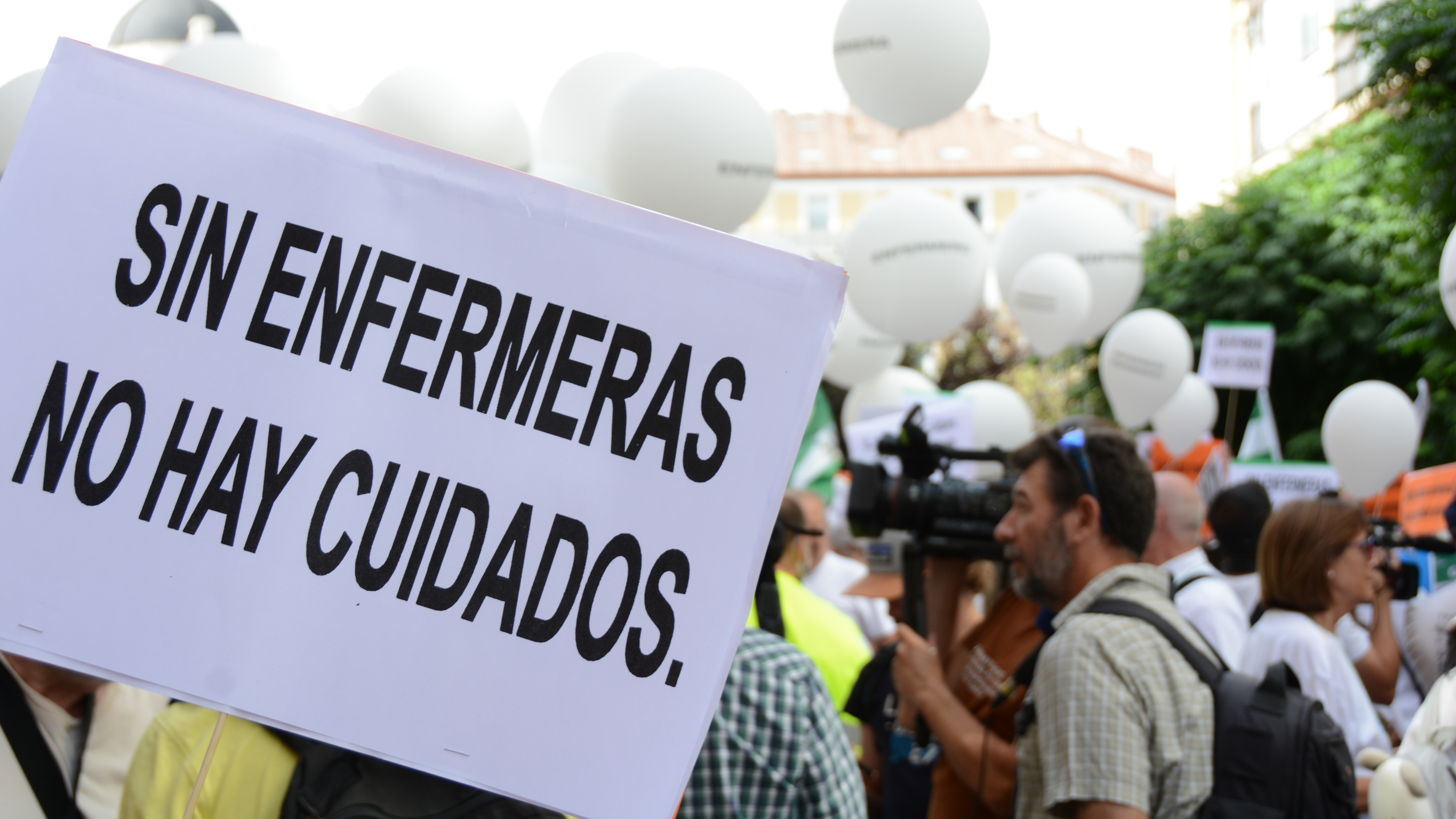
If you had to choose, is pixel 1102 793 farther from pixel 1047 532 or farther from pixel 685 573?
pixel 685 573

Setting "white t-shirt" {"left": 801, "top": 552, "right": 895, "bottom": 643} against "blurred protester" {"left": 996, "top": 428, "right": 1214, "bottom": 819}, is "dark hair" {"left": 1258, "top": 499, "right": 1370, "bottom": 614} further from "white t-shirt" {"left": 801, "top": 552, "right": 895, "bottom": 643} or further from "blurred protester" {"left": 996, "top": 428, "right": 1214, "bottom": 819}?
"white t-shirt" {"left": 801, "top": 552, "right": 895, "bottom": 643}

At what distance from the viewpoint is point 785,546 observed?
3695 millimetres

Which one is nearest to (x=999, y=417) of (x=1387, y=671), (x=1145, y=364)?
(x=1145, y=364)

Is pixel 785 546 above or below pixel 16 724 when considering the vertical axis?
above

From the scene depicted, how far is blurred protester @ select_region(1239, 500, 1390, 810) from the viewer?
3074 mm

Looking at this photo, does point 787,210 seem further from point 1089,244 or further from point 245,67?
point 245,67

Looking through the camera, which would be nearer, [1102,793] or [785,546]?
[1102,793]

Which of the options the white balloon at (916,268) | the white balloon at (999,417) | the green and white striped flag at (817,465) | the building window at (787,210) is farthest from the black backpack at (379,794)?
the building window at (787,210)

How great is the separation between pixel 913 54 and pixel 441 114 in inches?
71.3

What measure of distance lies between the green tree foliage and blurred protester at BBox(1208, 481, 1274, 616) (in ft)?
18.8

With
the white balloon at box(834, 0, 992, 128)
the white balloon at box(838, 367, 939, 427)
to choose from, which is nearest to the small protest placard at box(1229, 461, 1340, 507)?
the white balloon at box(838, 367, 939, 427)

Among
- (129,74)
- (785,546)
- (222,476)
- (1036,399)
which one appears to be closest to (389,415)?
(222,476)

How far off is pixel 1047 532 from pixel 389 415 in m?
1.54

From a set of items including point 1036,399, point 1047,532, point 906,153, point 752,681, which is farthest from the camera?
point 906,153
